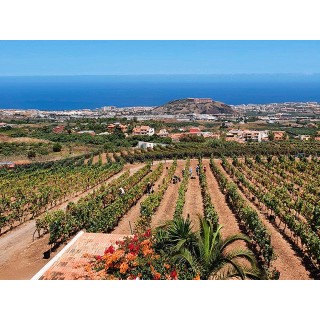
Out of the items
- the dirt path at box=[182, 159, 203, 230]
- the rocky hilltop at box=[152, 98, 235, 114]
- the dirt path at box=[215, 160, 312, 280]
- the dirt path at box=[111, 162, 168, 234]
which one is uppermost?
the rocky hilltop at box=[152, 98, 235, 114]

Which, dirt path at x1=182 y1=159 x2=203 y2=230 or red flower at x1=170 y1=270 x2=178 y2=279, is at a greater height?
red flower at x1=170 y1=270 x2=178 y2=279

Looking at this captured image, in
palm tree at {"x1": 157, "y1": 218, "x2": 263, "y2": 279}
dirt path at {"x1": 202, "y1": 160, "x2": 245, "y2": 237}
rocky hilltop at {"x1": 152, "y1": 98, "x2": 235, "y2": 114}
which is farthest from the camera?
rocky hilltop at {"x1": 152, "y1": 98, "x2": 235, "y2": 114}

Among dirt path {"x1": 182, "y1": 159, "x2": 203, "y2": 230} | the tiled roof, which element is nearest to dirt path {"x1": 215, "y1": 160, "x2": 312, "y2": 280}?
dirt path {"x1": 182, "y1": 159, "x2": 203, "y2": 230}

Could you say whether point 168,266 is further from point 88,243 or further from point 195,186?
point 195,186

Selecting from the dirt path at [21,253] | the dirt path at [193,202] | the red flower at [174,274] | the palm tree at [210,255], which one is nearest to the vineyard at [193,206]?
the dirt path at [193,202]

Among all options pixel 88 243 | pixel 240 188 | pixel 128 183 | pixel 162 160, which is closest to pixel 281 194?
pixel 240 188

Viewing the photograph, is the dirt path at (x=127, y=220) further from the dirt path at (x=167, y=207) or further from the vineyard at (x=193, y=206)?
the dirt path at (x=167, y=207)

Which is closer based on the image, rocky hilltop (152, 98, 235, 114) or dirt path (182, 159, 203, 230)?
dirt path (182, 159, 203, 230)

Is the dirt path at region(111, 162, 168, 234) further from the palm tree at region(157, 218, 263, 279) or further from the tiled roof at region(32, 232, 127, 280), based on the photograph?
the palm tree at region(157, 218, 263, 279)
